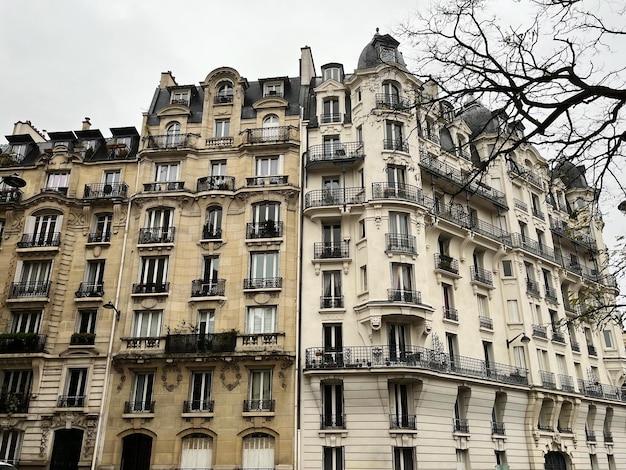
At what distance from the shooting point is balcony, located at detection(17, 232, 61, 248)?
29.8m

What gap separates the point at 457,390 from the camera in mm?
26297

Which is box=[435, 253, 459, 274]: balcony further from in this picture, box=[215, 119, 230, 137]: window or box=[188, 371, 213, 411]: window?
box=[215, 119, 230, 137]: window

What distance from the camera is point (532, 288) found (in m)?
32.8

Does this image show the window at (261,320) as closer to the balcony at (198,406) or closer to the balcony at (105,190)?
the balcony at (198,406)

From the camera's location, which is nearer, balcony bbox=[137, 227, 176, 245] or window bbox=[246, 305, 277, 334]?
window bbox=[246, 305, 277, 334]

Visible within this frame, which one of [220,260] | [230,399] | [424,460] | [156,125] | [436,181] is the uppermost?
[156,125]

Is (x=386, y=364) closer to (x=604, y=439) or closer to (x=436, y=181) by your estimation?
(x=436, y=181)

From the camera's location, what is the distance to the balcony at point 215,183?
30.0m

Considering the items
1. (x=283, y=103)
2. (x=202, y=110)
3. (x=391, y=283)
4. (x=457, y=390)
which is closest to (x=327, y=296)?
(x=391, y=283)

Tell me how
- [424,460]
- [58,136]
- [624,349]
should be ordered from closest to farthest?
[424,460], [58,136], [624,349]

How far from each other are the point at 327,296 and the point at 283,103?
12.1m

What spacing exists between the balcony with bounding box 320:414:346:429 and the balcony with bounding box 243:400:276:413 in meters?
2.38

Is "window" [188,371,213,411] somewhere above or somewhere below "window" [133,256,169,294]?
below

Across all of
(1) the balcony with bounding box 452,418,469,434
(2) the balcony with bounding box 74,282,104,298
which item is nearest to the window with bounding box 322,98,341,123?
(2) the balcony with bounding box 74,282,104,298
